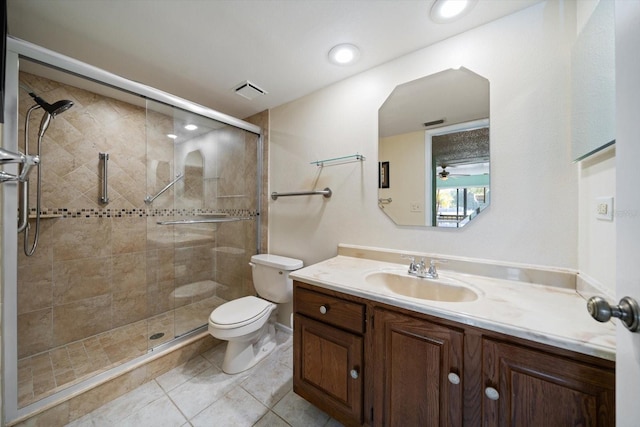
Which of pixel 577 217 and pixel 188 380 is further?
pixel 188 380

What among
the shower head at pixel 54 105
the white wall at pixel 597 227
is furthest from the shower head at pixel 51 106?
the white wall at pixel 597 227

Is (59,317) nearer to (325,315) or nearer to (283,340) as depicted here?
(283,340)

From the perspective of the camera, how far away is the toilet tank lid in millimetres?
1823

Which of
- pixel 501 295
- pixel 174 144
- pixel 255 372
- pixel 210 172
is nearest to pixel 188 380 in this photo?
Result: pixel 255 372

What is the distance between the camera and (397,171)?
1481mm

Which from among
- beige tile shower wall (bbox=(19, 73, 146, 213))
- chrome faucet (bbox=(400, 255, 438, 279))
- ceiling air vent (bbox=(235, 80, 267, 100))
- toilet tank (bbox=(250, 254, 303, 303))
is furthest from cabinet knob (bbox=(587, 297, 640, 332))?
beige tile shower wall (bbox=(19, 73, 146, 213))

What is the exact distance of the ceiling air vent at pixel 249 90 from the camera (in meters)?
1.79

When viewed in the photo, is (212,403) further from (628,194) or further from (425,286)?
(628,194)

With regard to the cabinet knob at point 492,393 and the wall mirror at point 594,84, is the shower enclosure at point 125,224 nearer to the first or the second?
the cabinet knob at point 492,393

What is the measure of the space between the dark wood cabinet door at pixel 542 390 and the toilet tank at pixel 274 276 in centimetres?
134

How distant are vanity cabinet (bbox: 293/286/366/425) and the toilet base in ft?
1.92

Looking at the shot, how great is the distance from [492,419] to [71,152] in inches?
121

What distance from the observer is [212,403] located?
136 centimetres

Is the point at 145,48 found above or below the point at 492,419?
above
